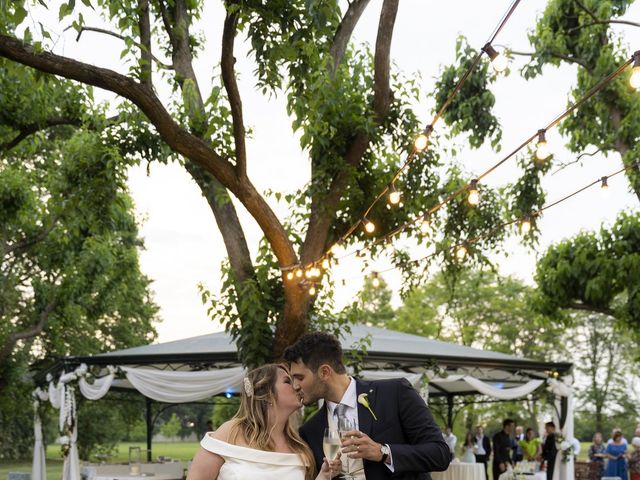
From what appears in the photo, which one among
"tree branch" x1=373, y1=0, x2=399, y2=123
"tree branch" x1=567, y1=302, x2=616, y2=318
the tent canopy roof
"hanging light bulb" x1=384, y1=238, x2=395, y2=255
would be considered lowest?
the tent canopy roof

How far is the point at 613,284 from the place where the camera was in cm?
1463

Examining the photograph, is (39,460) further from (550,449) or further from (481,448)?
(550,449)

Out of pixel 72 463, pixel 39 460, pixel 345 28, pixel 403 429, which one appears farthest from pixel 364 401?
pixel 39 460

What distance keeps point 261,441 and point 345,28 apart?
272 inches

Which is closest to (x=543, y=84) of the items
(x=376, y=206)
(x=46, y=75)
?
(x=376, y=206)

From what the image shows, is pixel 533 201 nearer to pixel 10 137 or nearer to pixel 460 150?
pixel 460 150

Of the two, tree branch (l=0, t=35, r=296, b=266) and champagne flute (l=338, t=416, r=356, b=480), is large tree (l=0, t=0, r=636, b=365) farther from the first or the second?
champagne flute (l=338, t=416, r=356, b=480)

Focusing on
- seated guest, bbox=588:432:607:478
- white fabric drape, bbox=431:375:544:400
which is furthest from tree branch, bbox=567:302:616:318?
seated guest, bbox=588:432:607:478

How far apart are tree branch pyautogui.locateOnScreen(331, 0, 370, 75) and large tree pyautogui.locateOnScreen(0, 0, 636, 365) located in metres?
0.01

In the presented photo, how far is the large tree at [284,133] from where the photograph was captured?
22.6ft

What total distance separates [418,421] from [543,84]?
483 inches

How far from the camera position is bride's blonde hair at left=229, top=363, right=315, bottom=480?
10.8ft

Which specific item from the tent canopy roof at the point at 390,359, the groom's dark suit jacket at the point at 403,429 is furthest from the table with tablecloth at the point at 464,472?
the groom's dark suit jacket at the point at 403,429

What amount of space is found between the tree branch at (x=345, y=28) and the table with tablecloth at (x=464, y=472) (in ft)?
23.7
